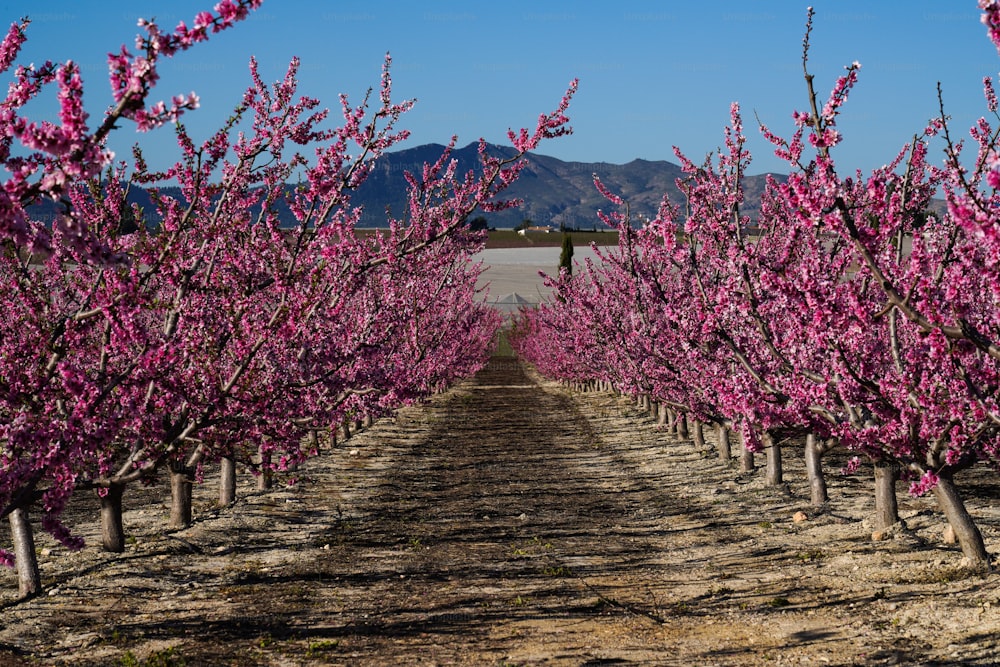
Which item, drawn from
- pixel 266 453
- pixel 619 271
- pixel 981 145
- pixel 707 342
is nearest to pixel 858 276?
pixel 981 145

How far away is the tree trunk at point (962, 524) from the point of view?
35.3 ft

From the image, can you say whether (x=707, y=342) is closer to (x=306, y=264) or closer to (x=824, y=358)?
(x=824, y=358)

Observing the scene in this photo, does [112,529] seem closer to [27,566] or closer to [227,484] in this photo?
[27,566]

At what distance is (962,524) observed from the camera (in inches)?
429

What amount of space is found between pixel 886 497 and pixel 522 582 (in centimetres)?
528

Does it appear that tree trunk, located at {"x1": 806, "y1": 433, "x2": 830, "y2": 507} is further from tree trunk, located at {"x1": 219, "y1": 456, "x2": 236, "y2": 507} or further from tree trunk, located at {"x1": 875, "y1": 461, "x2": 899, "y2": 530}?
tree trunk, located at {"x1": 219, "y1": 456, "x2": 236, "y2": 507}

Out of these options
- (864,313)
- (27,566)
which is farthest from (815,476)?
(27,566)

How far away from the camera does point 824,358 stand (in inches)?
452

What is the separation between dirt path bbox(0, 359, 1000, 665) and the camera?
9.12 meters

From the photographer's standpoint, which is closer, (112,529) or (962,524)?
(962,524)

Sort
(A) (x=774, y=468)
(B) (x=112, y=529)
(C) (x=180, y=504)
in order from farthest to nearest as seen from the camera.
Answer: (A) (x=774, y=468), (C) (x=180, y=504), (B) (x=112, y=529)

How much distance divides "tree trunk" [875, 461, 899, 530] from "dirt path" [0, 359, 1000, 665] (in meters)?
0.30

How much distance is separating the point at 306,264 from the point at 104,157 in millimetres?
6973

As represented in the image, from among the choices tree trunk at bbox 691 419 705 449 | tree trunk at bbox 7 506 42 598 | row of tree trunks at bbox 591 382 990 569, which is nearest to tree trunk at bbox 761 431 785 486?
row of tree trunks at bbox 591 382 990 569
